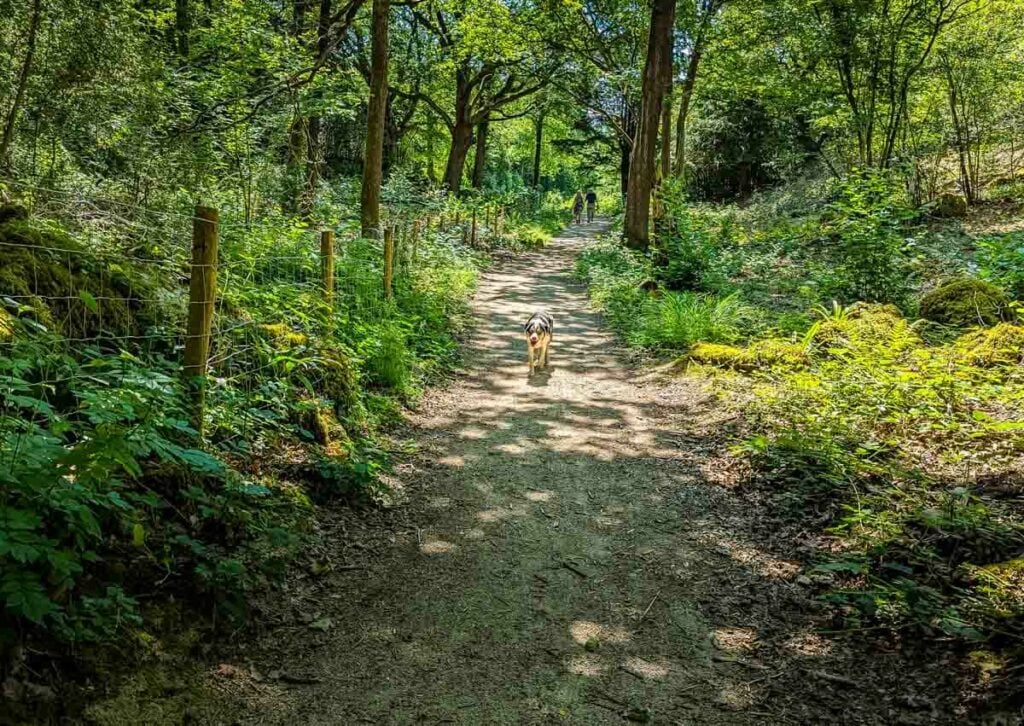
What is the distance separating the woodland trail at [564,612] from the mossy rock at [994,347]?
2.61m

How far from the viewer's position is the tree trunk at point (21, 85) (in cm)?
693

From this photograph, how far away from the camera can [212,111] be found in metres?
9.69

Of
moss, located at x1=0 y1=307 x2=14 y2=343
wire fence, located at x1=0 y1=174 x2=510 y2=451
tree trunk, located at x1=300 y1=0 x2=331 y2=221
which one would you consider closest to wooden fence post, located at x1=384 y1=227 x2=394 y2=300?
tree trunk, located at x1=300 y1=0 x2=331 y2=221

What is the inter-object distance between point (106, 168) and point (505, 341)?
6209 millimetres

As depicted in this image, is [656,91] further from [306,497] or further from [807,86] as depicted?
[306,497]

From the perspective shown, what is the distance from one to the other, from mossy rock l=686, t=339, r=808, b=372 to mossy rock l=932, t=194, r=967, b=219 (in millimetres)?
10101

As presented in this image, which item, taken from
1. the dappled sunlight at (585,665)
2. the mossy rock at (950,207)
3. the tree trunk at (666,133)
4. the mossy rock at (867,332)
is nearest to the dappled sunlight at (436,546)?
the dappled sunlight at (585,665)

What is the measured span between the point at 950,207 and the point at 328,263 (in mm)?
15277

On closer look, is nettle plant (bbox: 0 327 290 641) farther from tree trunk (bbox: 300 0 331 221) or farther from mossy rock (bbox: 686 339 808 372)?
tree trunk (bbox: 300 0 331 221)

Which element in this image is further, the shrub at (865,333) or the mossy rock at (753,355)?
the mossy rock at (753,355)

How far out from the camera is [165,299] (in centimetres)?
461

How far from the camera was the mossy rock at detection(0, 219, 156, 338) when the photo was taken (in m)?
3.96

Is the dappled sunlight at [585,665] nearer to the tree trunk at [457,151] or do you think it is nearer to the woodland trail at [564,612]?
the woodland trail at [564,612]

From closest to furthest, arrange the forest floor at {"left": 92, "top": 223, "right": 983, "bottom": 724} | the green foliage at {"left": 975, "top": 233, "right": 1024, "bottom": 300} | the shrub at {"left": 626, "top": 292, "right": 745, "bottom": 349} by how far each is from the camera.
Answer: the forest floor at {"left": 92, "top": 223, "right": 983, "bottom": 724} < the green foliage at {"left": 975, "top": 233, "right": 1024, "bottom": 300} < the shrub at {"left": 626, "top": 292, "right": 745, "bottom": 349}
